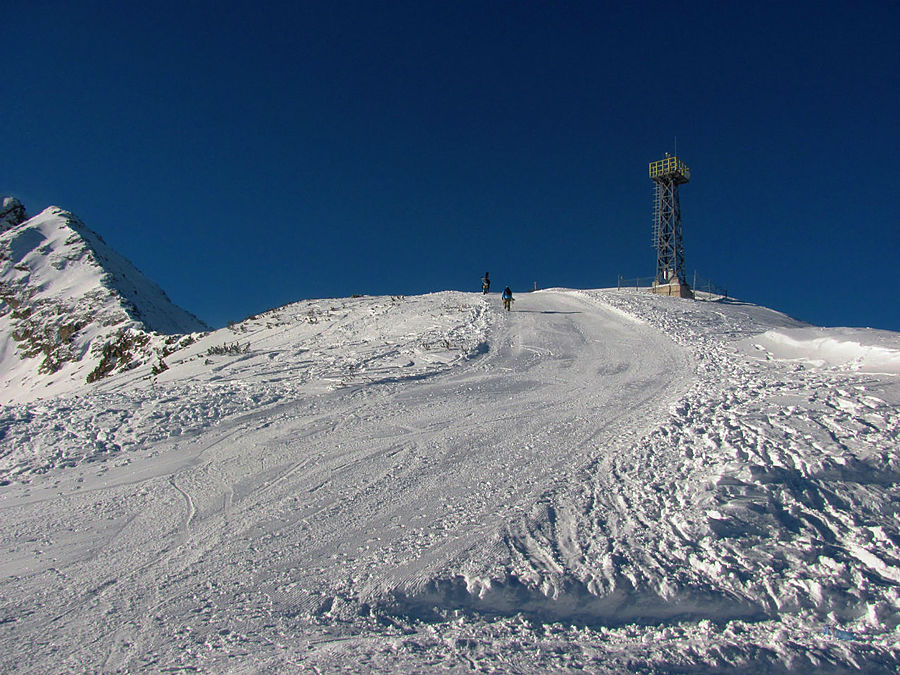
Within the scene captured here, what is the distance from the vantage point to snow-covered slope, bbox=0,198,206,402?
95.6 feet

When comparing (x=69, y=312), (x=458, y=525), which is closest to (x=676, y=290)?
(x=458, y=525)

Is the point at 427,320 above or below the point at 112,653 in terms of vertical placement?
above

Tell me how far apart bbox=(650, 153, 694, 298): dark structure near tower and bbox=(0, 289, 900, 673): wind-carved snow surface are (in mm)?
27763

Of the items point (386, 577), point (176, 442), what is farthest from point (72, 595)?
point (176, 442)

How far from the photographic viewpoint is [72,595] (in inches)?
201

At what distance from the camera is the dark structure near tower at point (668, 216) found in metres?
39.3

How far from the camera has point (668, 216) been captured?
40.6 metres

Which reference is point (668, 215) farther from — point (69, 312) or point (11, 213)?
point (11, 213)

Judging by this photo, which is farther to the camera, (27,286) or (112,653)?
(27,286)

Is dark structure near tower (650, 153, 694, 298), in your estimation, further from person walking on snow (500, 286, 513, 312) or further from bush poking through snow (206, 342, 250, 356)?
bush poking through snow (206, 342, 250, 356)

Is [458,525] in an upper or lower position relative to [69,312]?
lower

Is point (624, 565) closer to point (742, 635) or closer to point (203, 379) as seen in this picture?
point (742, 635)

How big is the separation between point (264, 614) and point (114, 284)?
45.5 m

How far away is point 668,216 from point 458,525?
39.7 metres
